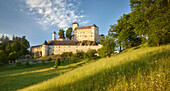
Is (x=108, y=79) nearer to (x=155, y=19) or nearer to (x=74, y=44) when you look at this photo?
(x=155, y=19)

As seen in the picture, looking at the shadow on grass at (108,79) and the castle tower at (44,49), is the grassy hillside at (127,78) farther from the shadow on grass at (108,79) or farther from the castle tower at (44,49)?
the castle tower at (44,49)

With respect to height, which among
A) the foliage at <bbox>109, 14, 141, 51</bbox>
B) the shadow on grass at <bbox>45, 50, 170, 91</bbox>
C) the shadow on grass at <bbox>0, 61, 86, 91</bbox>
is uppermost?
the foliage at <bbox>109, 14, 141, 51</bbox>

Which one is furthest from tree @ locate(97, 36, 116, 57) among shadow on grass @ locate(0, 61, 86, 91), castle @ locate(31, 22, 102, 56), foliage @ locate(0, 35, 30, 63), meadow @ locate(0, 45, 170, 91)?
foliage @ locate(0, 35, 30, 63)

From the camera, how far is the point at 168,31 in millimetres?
10047

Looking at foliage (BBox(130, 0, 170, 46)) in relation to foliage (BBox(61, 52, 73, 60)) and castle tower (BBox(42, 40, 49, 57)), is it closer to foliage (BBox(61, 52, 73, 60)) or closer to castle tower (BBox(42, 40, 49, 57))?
foliage (BBox(61, 52, 73, 60))

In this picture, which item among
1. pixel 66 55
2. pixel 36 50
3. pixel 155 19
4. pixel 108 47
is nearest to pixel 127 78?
pixel 155 19

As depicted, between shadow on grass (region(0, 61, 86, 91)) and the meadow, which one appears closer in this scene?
the meadow

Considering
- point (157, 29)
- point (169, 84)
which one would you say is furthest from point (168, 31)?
point (169, 84)

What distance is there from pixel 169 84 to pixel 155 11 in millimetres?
12412

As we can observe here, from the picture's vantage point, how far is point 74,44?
7044 centimetres

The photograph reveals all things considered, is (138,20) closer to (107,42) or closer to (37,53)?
(107,42)

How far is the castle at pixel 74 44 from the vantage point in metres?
68.5

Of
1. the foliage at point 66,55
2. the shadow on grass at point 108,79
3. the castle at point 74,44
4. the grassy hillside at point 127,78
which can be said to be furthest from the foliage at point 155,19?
the castle at point 74,44

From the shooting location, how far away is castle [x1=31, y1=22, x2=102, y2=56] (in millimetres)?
68500
